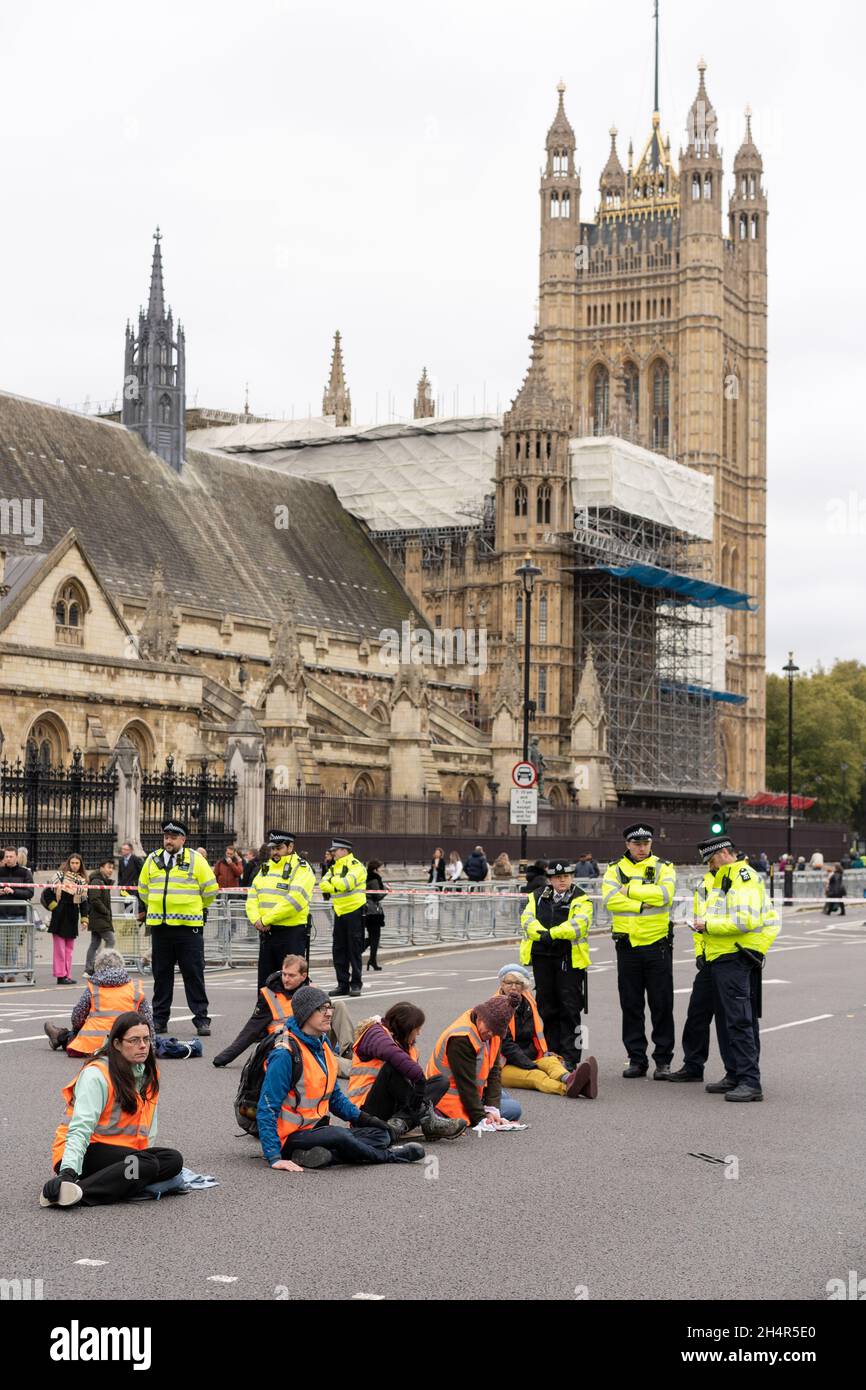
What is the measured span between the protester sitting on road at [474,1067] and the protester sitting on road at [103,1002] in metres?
1.83

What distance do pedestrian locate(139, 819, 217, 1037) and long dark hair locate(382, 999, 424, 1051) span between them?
4.20 meters

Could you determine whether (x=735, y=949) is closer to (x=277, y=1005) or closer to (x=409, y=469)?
(x=277, y=1005)

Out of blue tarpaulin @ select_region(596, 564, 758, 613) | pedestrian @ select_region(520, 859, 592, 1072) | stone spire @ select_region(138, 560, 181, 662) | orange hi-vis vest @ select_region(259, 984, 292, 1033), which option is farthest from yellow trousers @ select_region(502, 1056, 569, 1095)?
blue tarpaulin @ select_region(596, 564, 758, 613)

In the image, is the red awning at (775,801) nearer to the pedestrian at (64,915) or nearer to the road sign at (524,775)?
the road sign at (524,775)

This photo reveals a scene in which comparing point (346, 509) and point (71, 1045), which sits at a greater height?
point (346, 509)

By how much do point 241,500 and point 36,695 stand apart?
27.0 metres

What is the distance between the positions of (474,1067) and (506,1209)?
2182 mm

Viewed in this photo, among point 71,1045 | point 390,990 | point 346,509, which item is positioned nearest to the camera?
point 71,1045

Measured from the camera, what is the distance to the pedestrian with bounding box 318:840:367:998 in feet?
56.1

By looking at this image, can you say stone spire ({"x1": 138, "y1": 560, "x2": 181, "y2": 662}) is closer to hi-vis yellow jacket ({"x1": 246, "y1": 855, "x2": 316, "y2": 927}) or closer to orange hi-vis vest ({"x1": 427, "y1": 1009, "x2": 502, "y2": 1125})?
hi-vis yellow jacket ({"x1": 246, "y1": 855, "x2": 316, "y2": 927})

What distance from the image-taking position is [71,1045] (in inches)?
446

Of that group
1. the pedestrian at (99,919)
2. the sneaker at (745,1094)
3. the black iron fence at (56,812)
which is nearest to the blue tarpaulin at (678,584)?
the black iron fence at (56,812)
